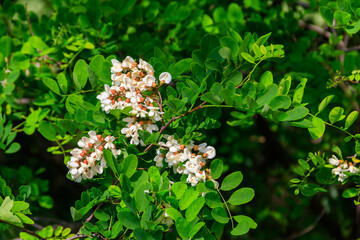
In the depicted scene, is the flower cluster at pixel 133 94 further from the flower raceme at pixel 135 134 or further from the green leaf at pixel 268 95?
the green leaf at pixel 268 95

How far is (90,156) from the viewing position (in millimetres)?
891

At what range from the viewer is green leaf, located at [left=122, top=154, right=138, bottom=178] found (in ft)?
2.78

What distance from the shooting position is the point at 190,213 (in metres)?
0.81

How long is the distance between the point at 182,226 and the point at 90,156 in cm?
26

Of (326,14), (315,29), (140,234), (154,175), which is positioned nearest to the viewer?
(140,234)

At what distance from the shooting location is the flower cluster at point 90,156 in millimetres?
881

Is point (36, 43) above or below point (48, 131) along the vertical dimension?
above

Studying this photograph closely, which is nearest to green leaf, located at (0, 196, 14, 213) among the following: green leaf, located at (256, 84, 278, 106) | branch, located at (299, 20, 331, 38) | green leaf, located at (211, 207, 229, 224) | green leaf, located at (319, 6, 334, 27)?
green leaf, located at (211, 207, 229, 224)

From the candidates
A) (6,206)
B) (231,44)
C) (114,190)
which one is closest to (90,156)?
(114,190)

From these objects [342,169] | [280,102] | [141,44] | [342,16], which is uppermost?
[342,16]

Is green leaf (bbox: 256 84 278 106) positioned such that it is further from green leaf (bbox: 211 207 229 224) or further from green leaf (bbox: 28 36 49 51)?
green leaf (bbox: 28 36 49 51)

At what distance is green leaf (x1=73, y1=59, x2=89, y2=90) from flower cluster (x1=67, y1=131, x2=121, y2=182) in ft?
0.65

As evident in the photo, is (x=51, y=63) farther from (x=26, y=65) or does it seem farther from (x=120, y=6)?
(x=120, y=6)

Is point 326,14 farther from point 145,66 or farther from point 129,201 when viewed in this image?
point 129,201
